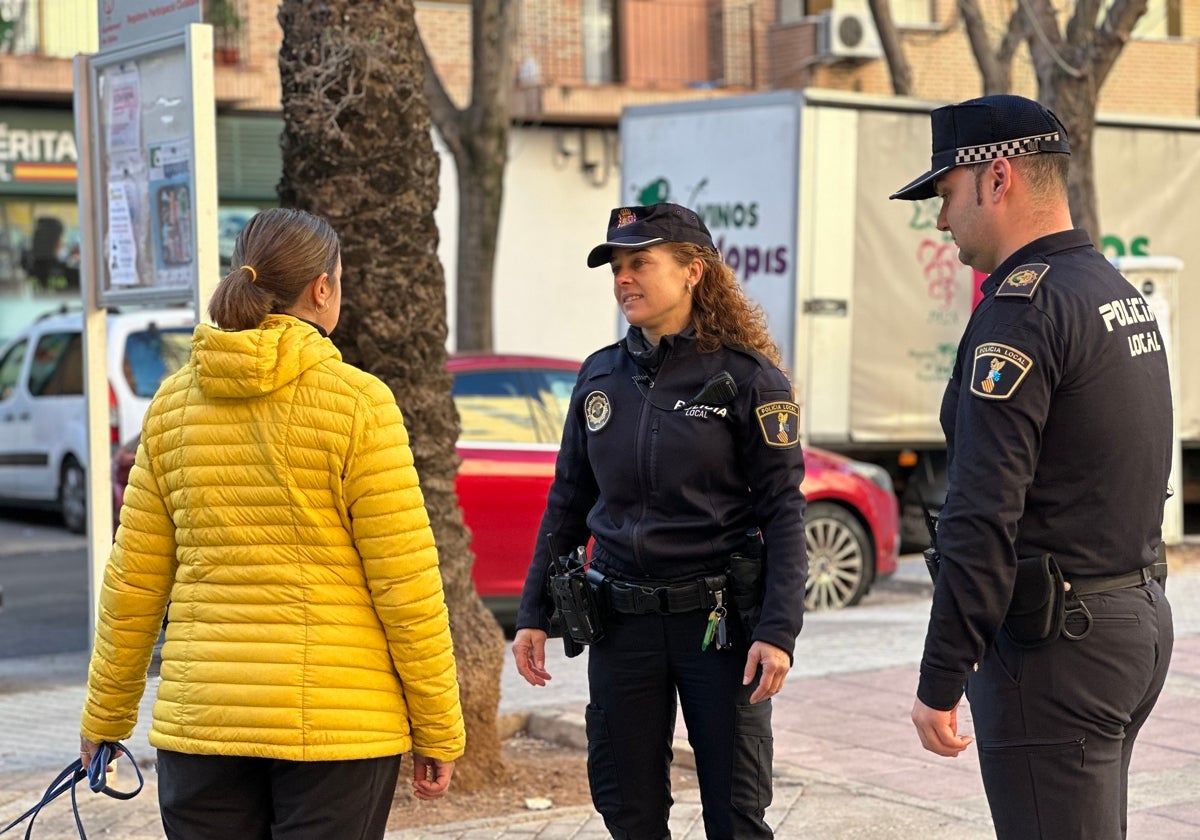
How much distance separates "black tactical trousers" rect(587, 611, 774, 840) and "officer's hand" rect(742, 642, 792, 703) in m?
0.06

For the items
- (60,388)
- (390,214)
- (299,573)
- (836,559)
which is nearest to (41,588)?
(60,388)

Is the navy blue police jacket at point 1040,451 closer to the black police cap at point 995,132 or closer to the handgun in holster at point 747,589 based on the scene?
the black police cap at point 995,132

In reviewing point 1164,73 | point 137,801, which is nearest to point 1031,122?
point 137,801

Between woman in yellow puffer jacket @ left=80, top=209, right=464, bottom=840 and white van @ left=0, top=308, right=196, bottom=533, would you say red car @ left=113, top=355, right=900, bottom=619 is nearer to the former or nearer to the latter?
white van @ left=0, top=308, right=196, bottom=533

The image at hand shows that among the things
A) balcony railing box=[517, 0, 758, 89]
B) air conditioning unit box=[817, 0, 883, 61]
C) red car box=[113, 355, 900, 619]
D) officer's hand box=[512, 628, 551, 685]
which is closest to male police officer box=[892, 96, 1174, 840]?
officer's hand box=[512, 628, 551, 685]

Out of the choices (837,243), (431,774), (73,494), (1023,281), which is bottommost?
(73,494)

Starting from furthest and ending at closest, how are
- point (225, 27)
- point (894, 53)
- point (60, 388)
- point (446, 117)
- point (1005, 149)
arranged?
point (225, 27), point (894, 53), point (446, 117), point (60, 388), point (1005, 149)

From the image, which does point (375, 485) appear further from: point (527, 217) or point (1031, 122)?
point (527, 217)

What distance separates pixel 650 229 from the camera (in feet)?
13.7

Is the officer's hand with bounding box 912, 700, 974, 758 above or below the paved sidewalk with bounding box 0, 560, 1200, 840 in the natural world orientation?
above

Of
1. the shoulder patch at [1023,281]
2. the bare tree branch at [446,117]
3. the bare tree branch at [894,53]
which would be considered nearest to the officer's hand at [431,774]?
the shoulder patch at [1023,281]

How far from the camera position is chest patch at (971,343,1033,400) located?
10.0 ft

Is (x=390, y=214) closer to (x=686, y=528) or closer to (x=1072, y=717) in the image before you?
(x=686, y=528)

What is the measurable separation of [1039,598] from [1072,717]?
0.74ft
